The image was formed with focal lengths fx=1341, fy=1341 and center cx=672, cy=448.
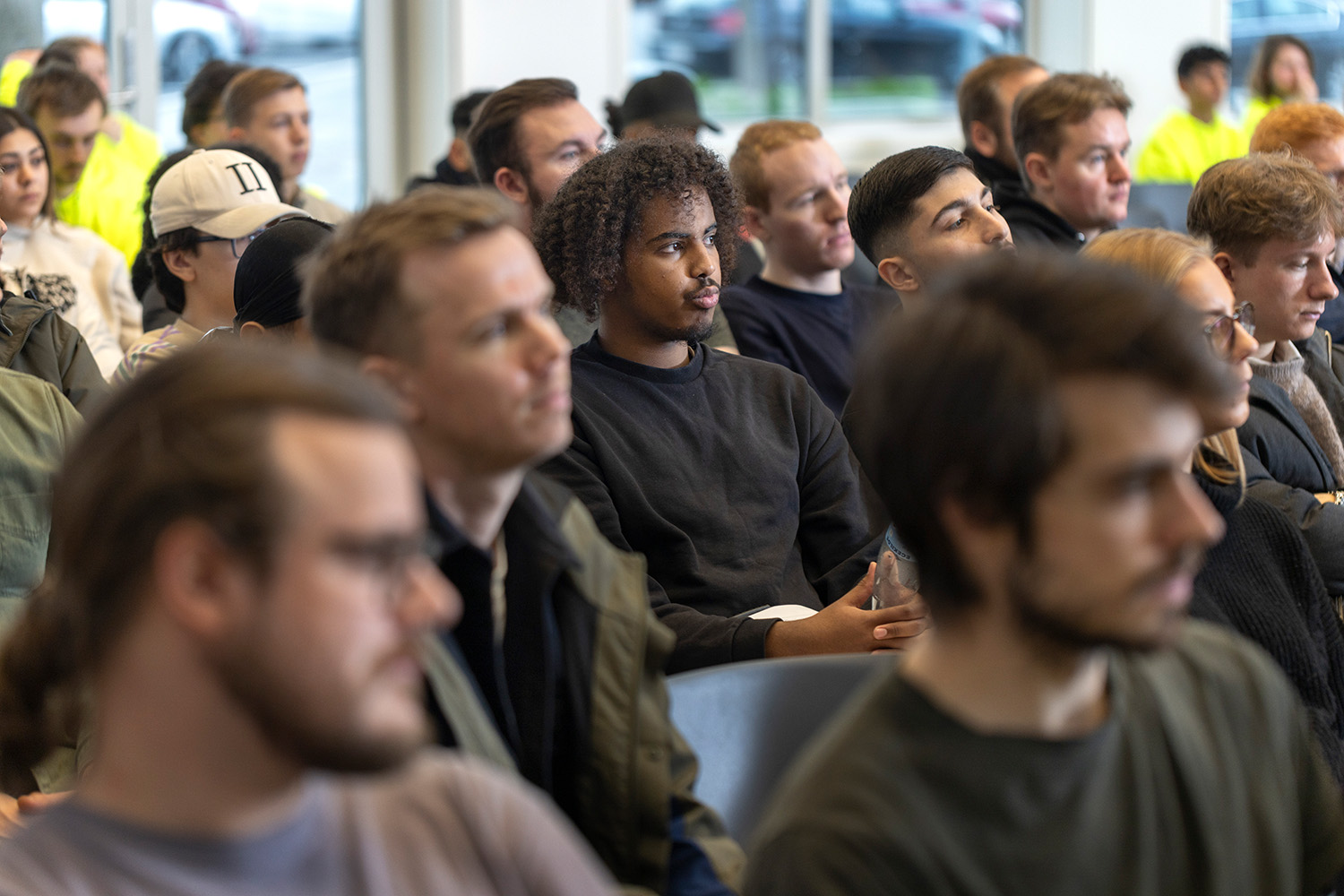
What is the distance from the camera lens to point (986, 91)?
13.6 ft

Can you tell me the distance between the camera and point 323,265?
128 centimetres

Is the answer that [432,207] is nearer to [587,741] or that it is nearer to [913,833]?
[587,741]

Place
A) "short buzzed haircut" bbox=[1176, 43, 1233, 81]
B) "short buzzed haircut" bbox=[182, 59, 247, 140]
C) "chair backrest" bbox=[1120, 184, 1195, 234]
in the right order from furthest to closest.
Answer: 1. "short buzzed haircut" bbox=[1176, 43, 1233, 81]
2. "chair backrest" bbox=[1120, 184, 1195, 234]
3. "short buzzed haircut" bbox=[182, 59, 247, 140]

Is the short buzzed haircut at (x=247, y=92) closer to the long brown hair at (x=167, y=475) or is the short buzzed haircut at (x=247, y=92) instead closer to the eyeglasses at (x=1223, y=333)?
the eyeglasses at (x=1223, y=333)

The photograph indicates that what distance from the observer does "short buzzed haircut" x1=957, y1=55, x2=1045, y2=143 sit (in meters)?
4.13

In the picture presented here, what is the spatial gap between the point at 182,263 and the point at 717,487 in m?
1.24

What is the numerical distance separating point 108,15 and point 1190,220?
15.0ft

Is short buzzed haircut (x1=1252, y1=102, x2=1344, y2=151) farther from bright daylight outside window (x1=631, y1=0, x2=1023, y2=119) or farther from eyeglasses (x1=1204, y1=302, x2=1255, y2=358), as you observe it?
bright daylight outside window (x1=631, y1=0, x2=1023, y2=119)

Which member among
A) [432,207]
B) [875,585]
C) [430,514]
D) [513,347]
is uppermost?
[432,207]

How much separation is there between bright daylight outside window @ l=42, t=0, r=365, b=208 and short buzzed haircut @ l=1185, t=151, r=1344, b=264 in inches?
168

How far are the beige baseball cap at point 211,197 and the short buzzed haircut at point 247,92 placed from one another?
1.72 meters

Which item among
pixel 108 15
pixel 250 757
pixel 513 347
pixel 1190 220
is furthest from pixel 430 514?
pixel 108 15

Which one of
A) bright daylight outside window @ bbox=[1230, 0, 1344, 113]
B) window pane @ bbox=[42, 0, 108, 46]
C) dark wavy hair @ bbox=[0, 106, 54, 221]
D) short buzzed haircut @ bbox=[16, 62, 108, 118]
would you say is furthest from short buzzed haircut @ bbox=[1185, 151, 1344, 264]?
bright daylight outside window @ bbox=[1230, 0, 1344, 113]

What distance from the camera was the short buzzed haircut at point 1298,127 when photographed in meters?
3.30
